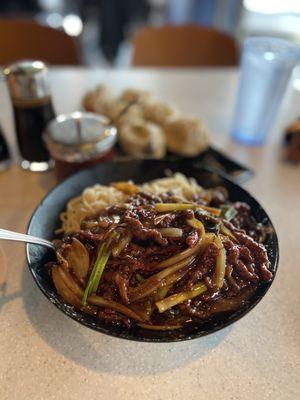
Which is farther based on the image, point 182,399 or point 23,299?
point 23,299

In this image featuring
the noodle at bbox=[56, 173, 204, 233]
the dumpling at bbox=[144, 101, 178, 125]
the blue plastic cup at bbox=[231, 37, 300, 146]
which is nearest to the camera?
the noodle at bbox=[56, 173, 204, 233]

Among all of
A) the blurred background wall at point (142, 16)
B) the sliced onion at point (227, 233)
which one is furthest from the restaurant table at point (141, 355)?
the blurred background wall at point (142, 16)

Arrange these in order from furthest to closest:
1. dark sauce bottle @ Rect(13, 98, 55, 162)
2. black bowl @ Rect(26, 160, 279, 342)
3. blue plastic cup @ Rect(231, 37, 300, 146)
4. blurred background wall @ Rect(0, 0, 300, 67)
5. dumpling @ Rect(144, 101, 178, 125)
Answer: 1. blurred background wall @ Rect(0, 0, 300, 67)
2. dumpling @ Rect(144, 101, 178, 125)
3. blue plastic cup @ Rect(231, 37, 300, 146)
4. dark sauce bottle @ Rect(13, 98, 55, 162)
5. black bowl @ Rect(26, 160, 279, 342)

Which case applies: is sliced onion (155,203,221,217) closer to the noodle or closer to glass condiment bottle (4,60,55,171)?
the noodle

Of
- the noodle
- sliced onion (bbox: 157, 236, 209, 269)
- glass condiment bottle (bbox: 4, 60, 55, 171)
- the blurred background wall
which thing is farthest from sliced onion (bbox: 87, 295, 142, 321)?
the blurred background wall

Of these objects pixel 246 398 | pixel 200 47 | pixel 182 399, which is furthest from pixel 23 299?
pixel 200 47

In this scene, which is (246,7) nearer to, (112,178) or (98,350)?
(112,178)
